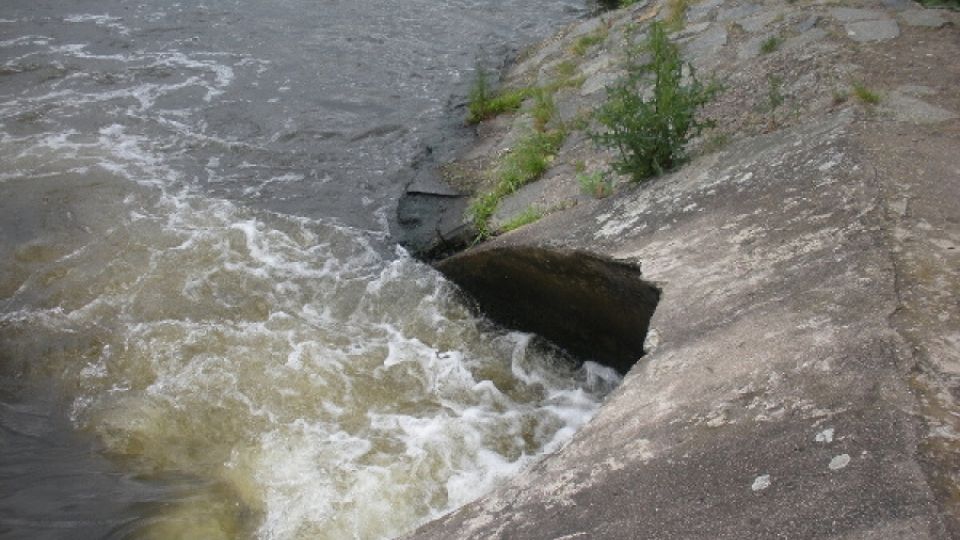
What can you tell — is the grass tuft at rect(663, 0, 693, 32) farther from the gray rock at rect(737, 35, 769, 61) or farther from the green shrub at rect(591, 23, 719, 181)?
the green shrub at rect(591, 23, 719, 181)

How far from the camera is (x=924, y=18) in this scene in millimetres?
5777

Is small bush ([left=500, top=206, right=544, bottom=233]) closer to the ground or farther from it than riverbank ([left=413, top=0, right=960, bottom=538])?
closer to the ground

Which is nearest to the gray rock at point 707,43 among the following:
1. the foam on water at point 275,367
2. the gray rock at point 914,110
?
the gray rock at point 914,110

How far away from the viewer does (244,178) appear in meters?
6.84

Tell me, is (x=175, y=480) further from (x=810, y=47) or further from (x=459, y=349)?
(x=810, y=47)

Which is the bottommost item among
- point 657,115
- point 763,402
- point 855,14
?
point 763,402

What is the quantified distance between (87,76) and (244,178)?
113 inches

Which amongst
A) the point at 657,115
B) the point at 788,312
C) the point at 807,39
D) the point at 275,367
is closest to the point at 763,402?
the point at 788,312

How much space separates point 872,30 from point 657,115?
226 centimetres

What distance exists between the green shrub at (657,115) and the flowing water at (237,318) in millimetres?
1320

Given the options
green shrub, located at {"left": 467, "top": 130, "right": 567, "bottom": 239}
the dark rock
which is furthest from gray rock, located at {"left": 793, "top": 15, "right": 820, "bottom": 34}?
the dark rock

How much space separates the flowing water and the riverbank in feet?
3.35

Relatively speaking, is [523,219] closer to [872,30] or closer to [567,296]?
[567,296]

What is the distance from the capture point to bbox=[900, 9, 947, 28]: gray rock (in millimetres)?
5679
